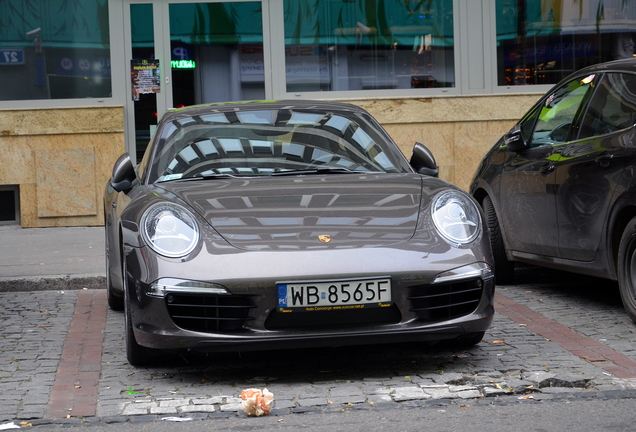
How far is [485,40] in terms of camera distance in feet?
38.6

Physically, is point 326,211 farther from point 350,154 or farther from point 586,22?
point 586,22

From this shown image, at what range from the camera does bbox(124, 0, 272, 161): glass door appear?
11.4m

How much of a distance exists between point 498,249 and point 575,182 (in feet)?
4.20

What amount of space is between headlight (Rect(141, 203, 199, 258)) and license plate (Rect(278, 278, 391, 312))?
1.67ft

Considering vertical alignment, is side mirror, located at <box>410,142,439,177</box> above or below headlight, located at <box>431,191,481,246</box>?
above

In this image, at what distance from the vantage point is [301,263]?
395cm

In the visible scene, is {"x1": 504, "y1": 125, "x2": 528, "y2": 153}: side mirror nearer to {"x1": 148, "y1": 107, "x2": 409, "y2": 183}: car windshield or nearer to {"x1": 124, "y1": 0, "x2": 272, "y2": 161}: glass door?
{"x1": 148, "y1": 107, "x2": 409, "y2": 183}: car windshield

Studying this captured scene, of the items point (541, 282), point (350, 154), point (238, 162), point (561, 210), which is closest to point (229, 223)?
point (238, 162)

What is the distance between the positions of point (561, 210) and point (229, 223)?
249cm

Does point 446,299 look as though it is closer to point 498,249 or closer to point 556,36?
point 498,249

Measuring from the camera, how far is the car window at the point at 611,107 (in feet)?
17.2

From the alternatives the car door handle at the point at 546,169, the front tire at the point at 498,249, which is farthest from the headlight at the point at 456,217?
the front tire at the point at 498,249

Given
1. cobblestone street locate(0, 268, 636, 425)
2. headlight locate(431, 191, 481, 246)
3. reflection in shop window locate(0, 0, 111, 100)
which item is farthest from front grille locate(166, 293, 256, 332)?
reflection in shop window locate(0, 0, 111, 100)

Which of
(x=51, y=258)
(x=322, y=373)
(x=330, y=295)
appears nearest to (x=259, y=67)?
(x=51, y=258)
